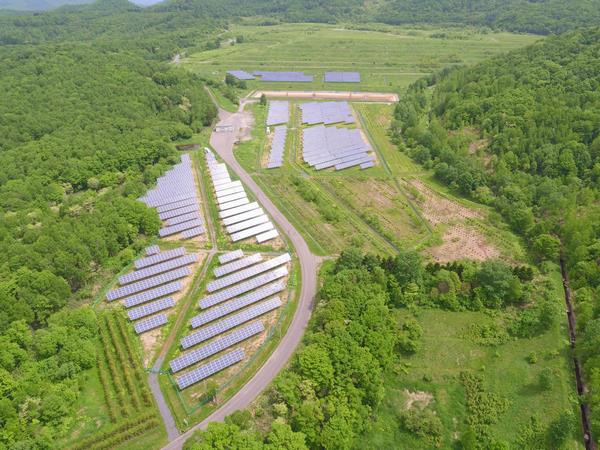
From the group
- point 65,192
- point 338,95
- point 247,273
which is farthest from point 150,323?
point 338,95

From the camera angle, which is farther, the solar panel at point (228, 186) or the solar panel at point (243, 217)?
the solar panel at point (228, 186)

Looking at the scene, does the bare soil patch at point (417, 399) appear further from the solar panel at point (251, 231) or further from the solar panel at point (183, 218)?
the solar panel at point (183, 218)

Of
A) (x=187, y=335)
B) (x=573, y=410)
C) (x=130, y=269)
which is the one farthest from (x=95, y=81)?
(x=573, y=410)

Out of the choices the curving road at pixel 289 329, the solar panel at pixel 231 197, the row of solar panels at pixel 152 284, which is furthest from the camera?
the solar panel at pixel 231 197

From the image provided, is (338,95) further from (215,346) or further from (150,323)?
(215,346)

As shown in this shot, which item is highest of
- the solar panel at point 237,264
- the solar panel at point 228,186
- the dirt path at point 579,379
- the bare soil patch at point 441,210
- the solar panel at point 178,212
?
the solar panel at point 228,186

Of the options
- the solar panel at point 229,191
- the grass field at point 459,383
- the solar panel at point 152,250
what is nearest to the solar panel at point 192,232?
the solar panel at point 152,250

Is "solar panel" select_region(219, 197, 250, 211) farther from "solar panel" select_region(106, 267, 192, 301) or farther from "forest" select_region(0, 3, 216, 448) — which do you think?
"solar panel" select_region(106, 267, 192, 301)
